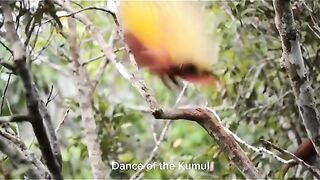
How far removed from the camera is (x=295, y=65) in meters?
0.66

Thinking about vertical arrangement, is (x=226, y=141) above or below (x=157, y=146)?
above

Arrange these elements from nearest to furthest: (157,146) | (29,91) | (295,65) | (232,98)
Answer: (29,91) < (295,65) < (157,146) < (232,98)

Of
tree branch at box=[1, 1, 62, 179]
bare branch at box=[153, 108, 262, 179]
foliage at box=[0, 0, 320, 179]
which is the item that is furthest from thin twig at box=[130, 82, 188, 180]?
tree branch at box=[1, 1, 62, 179]

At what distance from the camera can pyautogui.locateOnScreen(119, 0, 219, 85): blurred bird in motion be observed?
2.65ft

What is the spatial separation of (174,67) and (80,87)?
31 cm

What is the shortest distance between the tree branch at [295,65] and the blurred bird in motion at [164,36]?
0.62 ft

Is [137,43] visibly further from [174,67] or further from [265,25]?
[265,25]

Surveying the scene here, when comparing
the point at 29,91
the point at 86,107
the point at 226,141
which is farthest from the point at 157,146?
the point at 29,91

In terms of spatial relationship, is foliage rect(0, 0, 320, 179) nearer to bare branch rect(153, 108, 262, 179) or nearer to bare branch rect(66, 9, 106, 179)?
bare branch rect(66, 9, 106, 179)

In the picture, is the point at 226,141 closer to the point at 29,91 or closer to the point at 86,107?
the point at 29,91

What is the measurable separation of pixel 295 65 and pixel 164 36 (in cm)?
21

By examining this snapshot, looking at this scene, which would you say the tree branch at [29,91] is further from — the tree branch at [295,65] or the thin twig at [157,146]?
the thin twig at [157,146]

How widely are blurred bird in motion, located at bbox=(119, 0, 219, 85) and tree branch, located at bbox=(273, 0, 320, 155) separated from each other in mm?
190

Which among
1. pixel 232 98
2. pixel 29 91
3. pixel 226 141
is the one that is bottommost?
pixel 232 98
